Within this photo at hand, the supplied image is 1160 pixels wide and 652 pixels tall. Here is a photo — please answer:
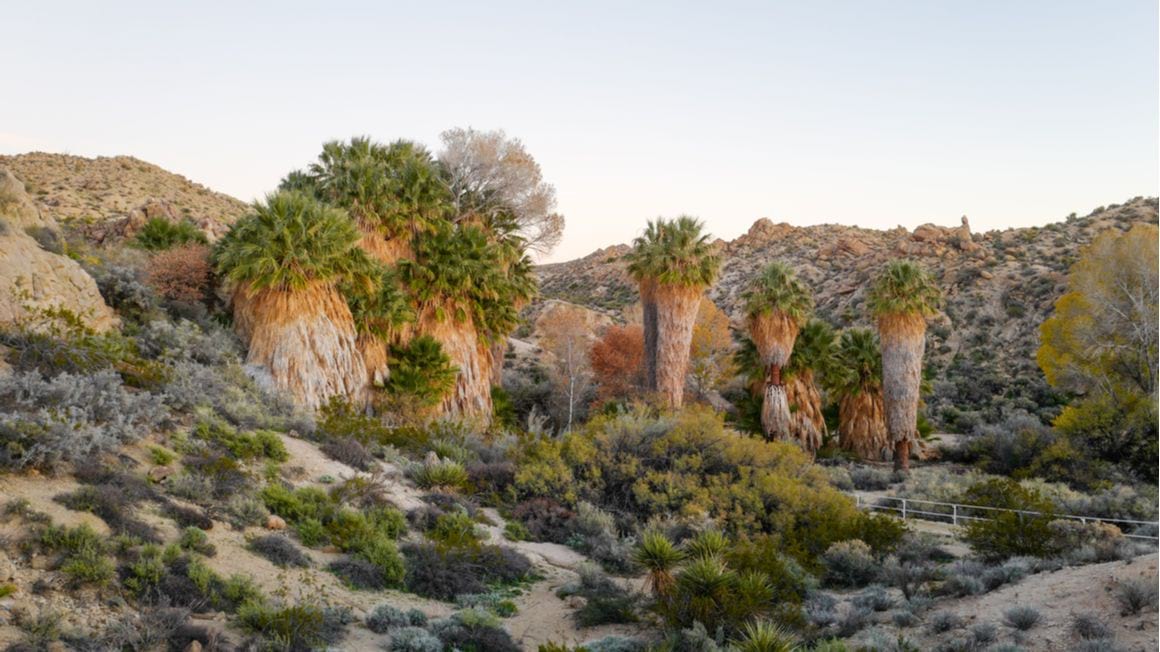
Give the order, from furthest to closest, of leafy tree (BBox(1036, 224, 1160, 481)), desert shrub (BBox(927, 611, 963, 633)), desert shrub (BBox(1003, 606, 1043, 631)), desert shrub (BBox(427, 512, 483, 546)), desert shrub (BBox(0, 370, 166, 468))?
1. leafy tree (BBox(1036, 224, 1160, 481))
2. desert shrub (BBox(427, 512, 483, 546))
3. desert shrub (BBox(0, 370, 166, 468))
4. desert shrub (BBox(927, 611, 963, 633))
5. desert shrub (BBox(1003, 606, 1043, 631))

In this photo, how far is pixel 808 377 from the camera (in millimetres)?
32125

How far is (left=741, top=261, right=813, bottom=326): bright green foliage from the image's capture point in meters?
30.2

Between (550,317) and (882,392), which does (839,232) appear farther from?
(882,392)

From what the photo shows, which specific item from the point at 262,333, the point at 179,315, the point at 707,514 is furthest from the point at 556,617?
the point at 179,315

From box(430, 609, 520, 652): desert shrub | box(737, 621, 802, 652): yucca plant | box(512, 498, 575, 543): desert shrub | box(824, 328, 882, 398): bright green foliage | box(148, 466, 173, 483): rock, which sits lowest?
box(430, 609, 520, 652): desert shrub

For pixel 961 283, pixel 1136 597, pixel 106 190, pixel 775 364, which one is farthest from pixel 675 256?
pixel 106 190

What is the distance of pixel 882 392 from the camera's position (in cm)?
3231

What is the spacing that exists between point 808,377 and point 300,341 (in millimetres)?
20432

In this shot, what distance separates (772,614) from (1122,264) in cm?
2968

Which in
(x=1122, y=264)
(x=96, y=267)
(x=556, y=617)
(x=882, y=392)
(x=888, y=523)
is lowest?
(x=556, y=617)

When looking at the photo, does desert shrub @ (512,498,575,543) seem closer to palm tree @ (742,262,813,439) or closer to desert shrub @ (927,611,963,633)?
desert shrub @ (927,611,963,633)

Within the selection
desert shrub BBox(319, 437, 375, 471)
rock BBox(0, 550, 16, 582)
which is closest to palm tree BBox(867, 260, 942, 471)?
desert shrub BBox(319, 437, 375, 471)

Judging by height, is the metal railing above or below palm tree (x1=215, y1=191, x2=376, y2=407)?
below

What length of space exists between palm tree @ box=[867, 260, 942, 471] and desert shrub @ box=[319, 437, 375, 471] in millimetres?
21166
